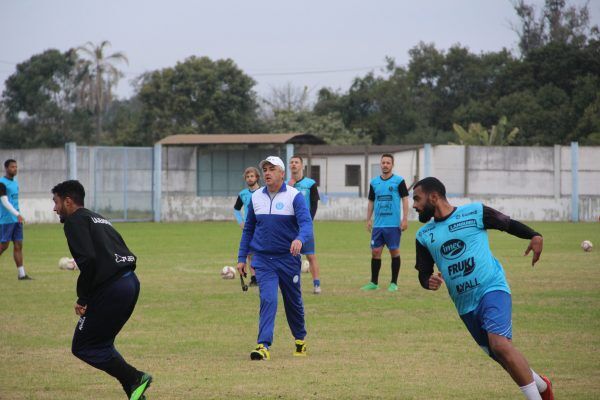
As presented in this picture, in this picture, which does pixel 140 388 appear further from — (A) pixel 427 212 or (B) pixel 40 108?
(B) pixel 40 108

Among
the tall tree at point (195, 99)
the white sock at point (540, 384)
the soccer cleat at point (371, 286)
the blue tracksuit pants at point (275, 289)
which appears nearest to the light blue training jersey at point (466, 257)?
the white sock at point (540, 384)

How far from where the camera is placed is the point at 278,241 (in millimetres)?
10695

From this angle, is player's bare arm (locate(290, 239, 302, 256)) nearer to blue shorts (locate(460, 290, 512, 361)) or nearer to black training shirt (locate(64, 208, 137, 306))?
black training shirt (locate(64, 208, 137, 306))

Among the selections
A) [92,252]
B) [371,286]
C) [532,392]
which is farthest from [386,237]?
[92,252]

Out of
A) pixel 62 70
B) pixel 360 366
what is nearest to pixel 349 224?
pixel 360 366

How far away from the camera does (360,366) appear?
9938 mm

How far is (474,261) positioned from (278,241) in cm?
351

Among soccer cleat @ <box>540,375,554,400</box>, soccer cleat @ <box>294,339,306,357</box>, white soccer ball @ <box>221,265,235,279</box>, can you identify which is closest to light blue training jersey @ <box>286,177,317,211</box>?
white soccer ball @ <box>221,265,235,279</box>

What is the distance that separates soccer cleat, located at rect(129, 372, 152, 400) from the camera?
786cm

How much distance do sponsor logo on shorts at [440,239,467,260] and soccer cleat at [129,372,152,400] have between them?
2667 millimetres

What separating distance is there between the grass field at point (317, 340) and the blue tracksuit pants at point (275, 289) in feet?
1.19

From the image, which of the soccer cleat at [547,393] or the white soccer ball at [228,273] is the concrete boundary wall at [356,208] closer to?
the white soccer ball at [228,273]

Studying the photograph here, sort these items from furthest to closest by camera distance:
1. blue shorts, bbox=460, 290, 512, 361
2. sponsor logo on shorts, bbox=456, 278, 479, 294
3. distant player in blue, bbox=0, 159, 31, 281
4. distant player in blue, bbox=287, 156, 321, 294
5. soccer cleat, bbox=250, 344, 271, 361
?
distant player in blue, bbox=0, 159, 31, 281 → distant player in blue, bbox=287, 156, 321, 294 → soccer cleat, bbox=250, 344, 271, 361 → sponsor logo on shorts, bbox=456, 278, 479, 294 → blue shorts, bbox=460, 290, 512, 361

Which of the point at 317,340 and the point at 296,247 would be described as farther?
the point at 317,340
